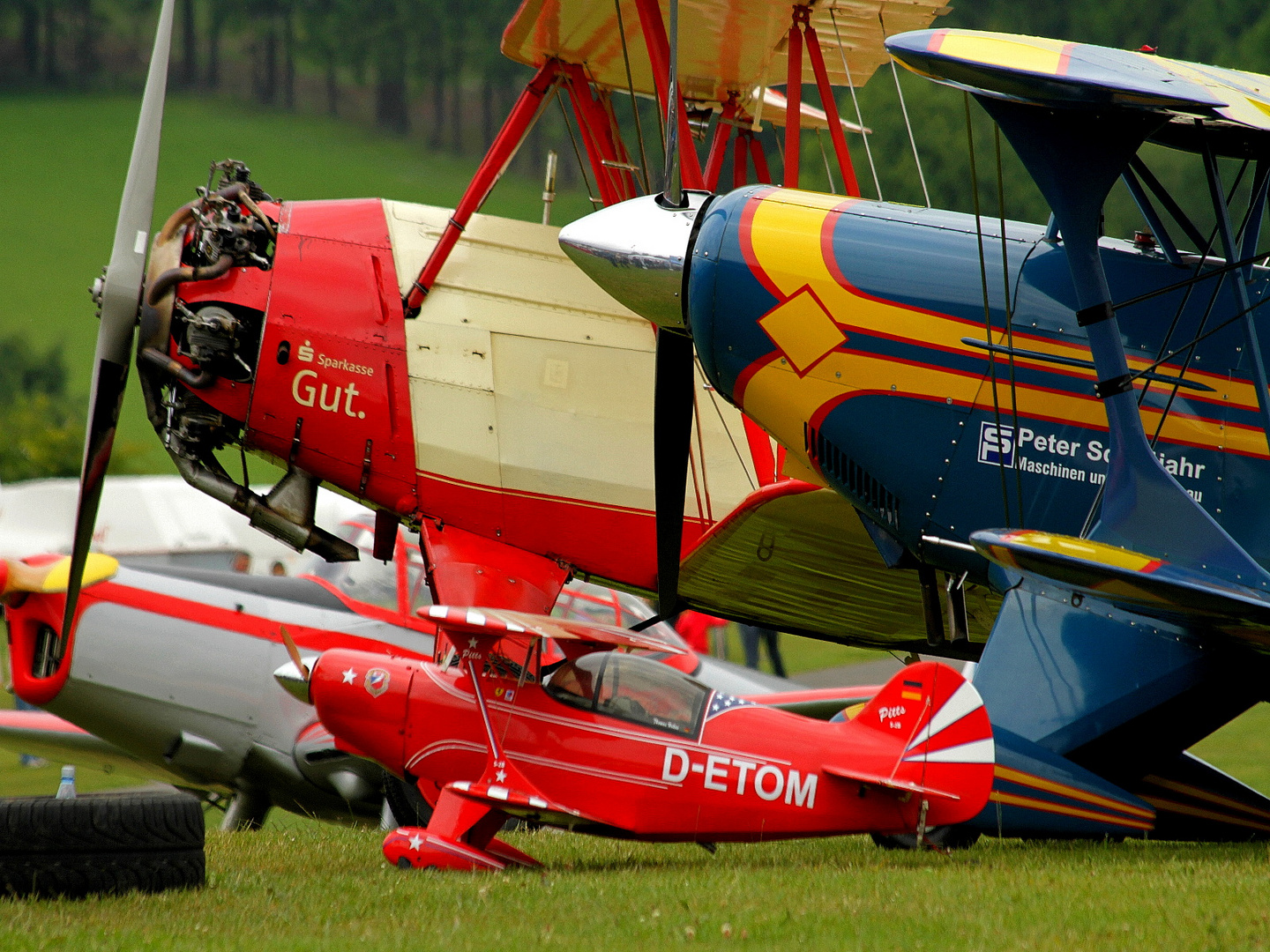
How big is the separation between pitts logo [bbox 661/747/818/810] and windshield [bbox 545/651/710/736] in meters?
0.15

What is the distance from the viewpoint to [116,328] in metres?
8.01

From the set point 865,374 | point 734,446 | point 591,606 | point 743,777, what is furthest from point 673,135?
point 591,606

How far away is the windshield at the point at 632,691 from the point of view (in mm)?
6941

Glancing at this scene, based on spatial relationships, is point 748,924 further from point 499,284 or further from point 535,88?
point 535,88

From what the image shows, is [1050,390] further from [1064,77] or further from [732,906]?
[732,906]

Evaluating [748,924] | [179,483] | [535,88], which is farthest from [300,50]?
[748,924]

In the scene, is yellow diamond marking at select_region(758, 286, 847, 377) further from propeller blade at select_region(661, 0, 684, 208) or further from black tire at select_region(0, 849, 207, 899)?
black tire at select_region(0, 849, 207, 899)

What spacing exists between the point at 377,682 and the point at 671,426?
2064 millimetres

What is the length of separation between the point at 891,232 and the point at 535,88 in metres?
3.68

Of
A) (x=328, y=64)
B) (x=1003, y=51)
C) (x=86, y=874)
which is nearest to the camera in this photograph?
Answer: (x=1003, y=51)

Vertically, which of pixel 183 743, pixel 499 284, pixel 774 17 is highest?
pixel 774 17

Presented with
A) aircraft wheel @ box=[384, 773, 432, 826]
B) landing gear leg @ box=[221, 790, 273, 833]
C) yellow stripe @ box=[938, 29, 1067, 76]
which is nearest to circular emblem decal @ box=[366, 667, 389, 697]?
aircraft wheel @ box=[384, 773, 432, 826]

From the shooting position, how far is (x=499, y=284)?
9000mm

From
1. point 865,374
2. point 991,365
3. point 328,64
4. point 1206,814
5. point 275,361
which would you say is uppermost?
point 328,64
